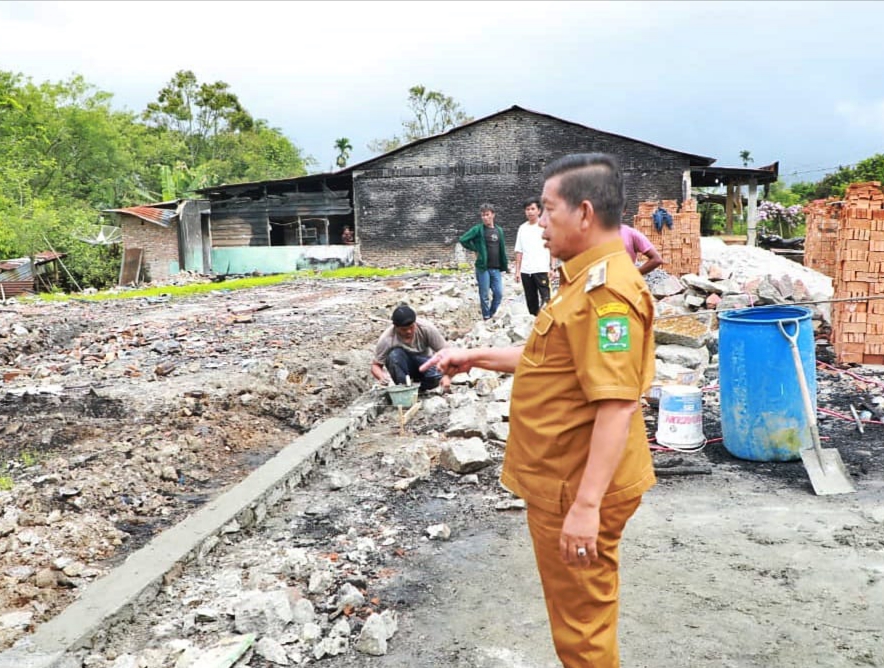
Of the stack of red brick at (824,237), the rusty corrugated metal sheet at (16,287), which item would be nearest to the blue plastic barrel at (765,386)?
the stack of red brick at (824,237)

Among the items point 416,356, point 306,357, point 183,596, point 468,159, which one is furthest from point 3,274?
point 183,596

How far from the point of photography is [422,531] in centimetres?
404

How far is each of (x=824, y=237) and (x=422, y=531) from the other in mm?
12473

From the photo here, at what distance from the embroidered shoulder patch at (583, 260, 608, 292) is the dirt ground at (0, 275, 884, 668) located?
1.63 m

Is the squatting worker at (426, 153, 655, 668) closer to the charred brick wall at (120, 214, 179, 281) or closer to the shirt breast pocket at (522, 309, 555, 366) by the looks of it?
the shirt breast pocket at (522, 309, 555, 366)

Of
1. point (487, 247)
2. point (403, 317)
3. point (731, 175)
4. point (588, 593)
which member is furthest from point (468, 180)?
point (588, 593)

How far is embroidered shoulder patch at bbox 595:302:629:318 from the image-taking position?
1.74 m

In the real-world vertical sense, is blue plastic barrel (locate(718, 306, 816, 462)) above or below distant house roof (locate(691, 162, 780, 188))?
below

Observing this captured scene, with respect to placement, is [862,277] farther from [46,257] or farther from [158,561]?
[46,257]

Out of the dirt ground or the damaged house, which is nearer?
the dirt ground

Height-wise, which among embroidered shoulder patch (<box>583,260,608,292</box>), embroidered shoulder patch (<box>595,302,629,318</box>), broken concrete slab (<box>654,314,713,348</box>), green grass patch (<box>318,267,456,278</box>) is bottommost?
broken concrete slab (<box>654,314,713,348</box>)

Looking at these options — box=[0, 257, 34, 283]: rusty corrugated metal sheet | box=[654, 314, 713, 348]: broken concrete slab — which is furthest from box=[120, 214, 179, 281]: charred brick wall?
box=[654, 314, 713, 348]: broken concrete slab

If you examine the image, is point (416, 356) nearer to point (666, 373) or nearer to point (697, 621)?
point (666, 373)

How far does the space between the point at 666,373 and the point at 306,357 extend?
4.23 meters
